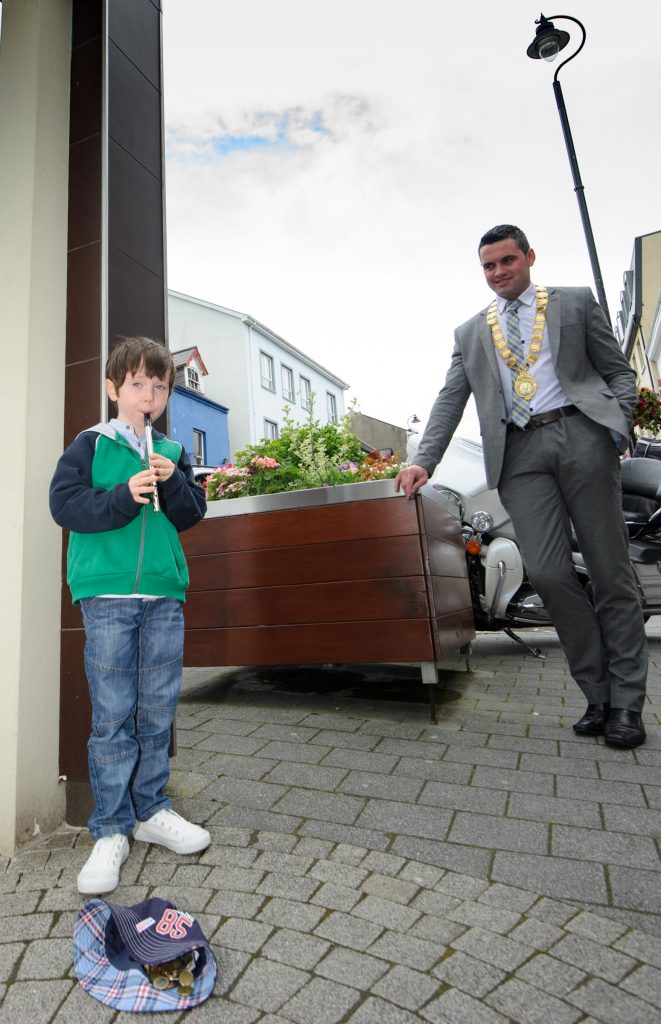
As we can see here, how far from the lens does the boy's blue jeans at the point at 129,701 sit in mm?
1825

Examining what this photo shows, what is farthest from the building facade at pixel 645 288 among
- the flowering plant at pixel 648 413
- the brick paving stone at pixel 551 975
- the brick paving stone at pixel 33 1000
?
the brick paving stone at pixel 33 1000

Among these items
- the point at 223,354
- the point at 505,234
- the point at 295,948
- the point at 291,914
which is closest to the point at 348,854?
the point at 291,914

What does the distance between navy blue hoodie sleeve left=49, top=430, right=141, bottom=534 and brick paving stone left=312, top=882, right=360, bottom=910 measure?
3.59 feet

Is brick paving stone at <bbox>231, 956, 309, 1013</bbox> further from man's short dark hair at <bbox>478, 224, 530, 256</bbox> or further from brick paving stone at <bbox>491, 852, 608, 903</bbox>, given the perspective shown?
man's short dark hair at <bbox>478, 224, 530, 256</bbox>

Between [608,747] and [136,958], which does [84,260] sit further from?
[608,747]

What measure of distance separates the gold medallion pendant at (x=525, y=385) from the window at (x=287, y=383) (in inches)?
1128

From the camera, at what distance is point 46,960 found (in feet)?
4.48

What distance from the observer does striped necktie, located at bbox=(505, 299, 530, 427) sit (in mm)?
2816

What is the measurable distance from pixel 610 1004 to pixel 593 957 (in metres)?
0.14

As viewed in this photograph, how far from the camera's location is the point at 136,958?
1.30m

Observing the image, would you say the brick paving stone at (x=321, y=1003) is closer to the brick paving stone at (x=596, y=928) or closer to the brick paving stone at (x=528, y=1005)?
the brick paving stone at (x=528, y=1005)

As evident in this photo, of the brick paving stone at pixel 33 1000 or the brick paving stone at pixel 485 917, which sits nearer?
the brick paving stone at pixel 33 1000

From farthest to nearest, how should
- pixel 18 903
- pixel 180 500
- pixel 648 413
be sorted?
pixel 648 413 < pixel 180 500 < pixel 18 903

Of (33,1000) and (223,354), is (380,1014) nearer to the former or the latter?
(33,1000)
